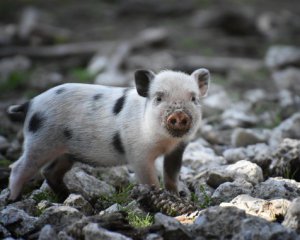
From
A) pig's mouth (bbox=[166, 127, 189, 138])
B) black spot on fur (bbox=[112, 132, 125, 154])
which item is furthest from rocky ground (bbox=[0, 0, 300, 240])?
pig's mouth (bbox=[166, 127, 189, 138])

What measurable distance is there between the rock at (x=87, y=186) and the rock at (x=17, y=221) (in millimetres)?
1039

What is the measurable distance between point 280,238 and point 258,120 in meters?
5.40

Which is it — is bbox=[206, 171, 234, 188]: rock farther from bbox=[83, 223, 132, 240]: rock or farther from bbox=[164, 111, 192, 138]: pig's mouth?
bbox=[83, 223, 132, 240]: rock

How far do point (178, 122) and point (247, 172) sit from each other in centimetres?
99

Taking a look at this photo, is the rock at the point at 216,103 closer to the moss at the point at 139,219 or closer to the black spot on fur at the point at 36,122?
the black spot on fur at the point at 36,122

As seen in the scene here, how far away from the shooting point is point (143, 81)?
612cm

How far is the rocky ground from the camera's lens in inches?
174

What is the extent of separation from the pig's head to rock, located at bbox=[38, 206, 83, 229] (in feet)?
4.24

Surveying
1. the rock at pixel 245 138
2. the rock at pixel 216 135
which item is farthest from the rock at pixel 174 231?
the rock at pixel 216 135

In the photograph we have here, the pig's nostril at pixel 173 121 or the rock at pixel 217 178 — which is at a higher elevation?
the pig's nostril at pixel 173 121

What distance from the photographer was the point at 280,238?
3.93 meters

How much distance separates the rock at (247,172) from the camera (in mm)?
5979

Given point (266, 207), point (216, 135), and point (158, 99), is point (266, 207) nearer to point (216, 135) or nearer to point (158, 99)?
point (158, 99)

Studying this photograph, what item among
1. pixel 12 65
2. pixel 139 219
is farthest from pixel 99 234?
pixel 12 65
